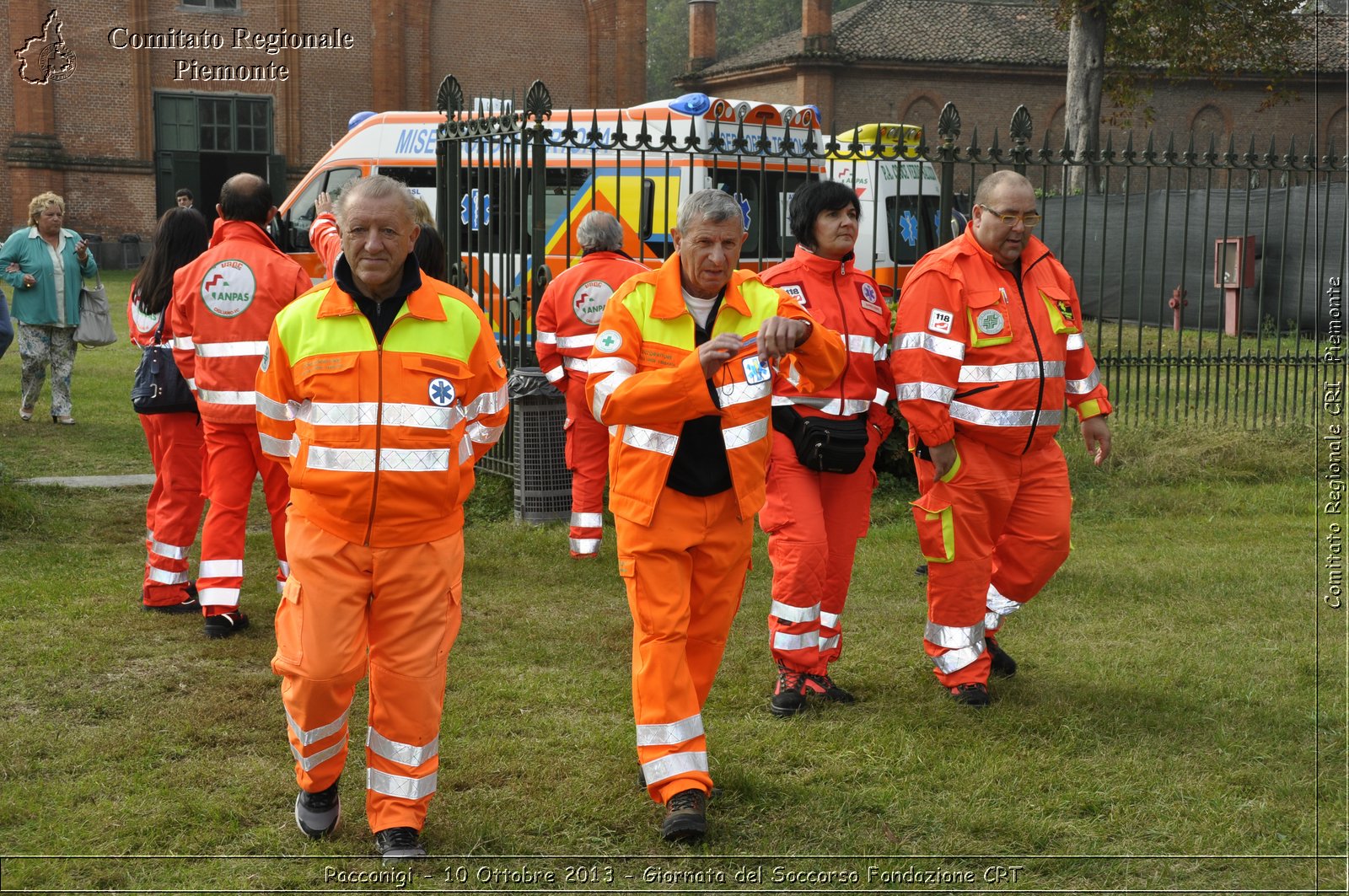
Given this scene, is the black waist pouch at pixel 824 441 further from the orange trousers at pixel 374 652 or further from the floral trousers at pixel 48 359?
the floral trousers at pixel 48 359

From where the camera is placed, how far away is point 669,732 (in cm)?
430

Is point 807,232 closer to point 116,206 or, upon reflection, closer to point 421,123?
point 421,123

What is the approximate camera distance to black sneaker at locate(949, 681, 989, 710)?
5551 millimetres

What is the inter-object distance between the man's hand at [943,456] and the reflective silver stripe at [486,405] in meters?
1.95

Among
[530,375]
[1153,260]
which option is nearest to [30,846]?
[530,375]

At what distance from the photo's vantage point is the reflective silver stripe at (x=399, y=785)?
13.3ft

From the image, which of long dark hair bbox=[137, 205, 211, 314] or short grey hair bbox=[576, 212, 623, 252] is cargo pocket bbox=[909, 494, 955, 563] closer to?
short grey hair bbox=[576, 212, 623, 252]

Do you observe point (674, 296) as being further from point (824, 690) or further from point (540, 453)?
point (540, 453)

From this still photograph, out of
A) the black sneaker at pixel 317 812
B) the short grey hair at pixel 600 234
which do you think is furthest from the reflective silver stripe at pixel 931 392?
the short grey hair at pixel 600 234

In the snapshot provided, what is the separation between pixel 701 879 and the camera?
400 cm

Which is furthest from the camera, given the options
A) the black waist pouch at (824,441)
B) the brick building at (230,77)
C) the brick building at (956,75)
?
the brick building at (956,75)

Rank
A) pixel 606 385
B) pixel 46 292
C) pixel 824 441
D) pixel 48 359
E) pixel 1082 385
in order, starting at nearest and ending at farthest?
1. pixel 606 385
2. pixel 824 441
3. pixel 1082 385
4. pixel 46 292
5. pixel 48 359

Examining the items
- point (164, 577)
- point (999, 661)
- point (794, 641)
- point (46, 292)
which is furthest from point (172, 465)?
point (46, 292)

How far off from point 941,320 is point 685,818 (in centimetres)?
231
